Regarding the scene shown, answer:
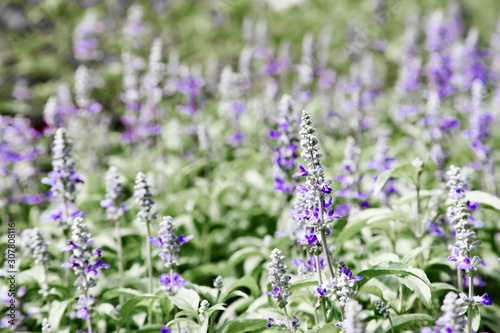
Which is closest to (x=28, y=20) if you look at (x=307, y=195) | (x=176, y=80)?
(x=176, y=80)

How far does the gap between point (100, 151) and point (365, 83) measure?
5879 mm

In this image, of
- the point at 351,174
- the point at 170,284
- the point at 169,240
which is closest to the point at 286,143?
the point at 351,174

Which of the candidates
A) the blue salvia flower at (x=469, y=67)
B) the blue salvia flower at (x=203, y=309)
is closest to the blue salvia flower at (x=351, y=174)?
the blue salvia flower at (x=203, y=309)

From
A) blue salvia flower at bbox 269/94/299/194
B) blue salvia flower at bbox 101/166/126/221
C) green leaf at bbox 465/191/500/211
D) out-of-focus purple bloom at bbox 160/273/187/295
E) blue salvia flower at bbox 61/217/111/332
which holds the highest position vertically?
blue salvia flower at bbox 269/94/299/194

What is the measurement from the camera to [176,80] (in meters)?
9.88

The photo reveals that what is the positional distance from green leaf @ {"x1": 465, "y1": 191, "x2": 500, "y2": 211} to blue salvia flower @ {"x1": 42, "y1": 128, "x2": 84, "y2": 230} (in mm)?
3641

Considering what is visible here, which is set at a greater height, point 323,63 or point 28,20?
point 28,20

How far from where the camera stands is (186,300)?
343 cm

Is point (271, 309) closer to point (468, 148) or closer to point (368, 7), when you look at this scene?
point (468, 148)

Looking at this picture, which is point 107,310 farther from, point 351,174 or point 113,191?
point 351,174

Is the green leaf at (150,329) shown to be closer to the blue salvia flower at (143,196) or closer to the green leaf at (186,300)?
the green leaf at (186,300)

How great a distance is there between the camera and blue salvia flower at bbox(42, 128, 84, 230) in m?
4.37

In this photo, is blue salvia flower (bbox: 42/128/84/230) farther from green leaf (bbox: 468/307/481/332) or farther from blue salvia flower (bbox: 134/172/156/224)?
green leaf (bbox: 468/307/481/332)

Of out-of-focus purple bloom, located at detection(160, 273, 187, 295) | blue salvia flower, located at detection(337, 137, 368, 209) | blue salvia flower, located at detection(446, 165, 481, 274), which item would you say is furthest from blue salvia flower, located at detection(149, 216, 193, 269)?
blue salvia flower, located at detection(337, 137, 368, 209)
